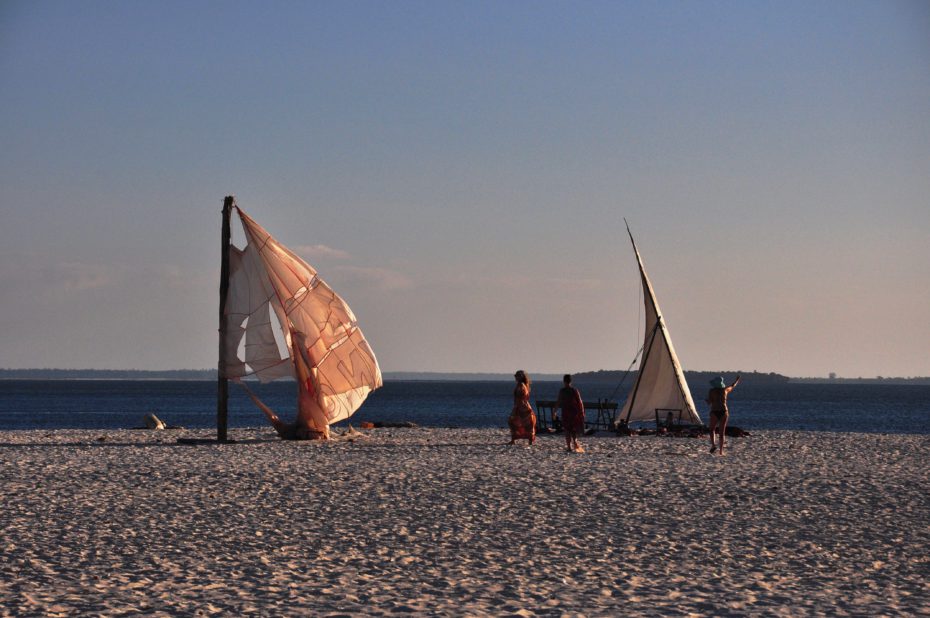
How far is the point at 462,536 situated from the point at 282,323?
16748 millimetres

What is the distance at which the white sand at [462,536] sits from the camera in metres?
10.1

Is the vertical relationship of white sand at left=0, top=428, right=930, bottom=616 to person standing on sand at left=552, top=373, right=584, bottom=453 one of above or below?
below

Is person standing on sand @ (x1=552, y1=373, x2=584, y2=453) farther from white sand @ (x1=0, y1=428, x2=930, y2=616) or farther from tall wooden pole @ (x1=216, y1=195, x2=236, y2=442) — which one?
tall wooden pole @ (x1=216, y1=195, x2=236, y2=442)

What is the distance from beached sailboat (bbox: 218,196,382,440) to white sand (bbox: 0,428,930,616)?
5.66 meters

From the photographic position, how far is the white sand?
33.3 feet

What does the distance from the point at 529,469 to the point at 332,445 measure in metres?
8.29

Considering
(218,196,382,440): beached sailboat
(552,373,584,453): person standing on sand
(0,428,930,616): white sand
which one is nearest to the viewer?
(0,428,930,616): white sand

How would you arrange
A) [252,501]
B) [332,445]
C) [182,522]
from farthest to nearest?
[332,445]
[252,501]
[182,522]

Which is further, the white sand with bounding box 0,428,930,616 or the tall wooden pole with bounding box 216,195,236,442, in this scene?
the tall wooden pole with bounding box 216,195,236,442

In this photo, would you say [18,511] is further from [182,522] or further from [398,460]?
[398,460]

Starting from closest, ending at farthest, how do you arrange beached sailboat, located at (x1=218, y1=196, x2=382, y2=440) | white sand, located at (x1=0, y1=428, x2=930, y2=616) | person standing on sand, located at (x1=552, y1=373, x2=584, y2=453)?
white sand, located at (x1=0, y1=428, x2=930, y2=616) → person standing on sand, located at (x1=552, y1=373, x2=584, y2=453) → beached sailboat, located at (x1=218, y1=196, x2=382, y2=440)

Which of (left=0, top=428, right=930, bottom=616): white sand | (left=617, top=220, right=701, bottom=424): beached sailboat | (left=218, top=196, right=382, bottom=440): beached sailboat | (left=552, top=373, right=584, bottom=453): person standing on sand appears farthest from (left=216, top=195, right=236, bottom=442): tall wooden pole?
(left=617, top=220, right=701, bottom=424): beached sailboat

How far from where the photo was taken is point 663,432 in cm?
3322

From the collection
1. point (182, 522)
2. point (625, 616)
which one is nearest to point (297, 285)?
point (182, 522)
